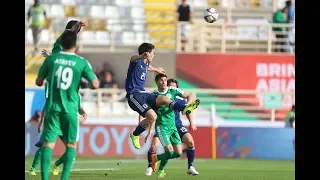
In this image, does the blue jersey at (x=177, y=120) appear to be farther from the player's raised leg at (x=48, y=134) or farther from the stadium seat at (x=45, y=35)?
the stadium seat at (x=45, y=35)

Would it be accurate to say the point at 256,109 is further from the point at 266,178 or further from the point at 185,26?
the point at 266,178

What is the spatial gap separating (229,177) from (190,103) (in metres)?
1.68

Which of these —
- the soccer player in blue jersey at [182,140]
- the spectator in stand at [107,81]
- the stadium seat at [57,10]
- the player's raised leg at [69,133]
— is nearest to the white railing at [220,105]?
the spectator in stand at [107,81]

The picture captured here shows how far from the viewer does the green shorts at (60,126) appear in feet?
41.4

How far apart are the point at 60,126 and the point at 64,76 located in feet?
2.28

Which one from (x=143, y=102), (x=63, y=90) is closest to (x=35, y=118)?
(x=143, y=102)

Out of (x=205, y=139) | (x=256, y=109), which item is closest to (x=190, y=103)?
(x=205, y=139)

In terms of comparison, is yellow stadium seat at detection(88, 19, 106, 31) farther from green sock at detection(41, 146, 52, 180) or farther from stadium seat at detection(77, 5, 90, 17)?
green sock at detection(41, 146, 52, 180)

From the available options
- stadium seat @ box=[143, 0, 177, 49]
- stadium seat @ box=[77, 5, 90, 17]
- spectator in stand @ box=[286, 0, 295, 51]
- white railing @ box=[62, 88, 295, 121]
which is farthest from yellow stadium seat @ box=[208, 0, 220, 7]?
white railing @ box=[62, 88, 295, 121]

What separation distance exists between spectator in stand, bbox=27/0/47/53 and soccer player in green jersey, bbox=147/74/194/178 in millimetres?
15135

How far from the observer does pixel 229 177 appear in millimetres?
17531

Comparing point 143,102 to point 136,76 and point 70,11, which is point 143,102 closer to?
point 136,76

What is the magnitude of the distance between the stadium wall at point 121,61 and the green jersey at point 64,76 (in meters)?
19.2
